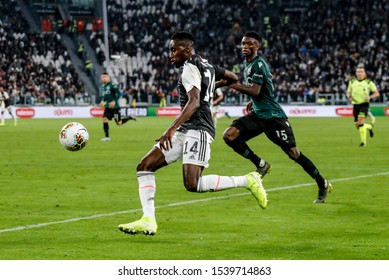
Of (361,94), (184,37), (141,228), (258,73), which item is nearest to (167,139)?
(141,228)

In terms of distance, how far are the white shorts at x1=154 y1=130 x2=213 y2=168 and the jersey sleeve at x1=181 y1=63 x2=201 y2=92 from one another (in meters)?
0.67

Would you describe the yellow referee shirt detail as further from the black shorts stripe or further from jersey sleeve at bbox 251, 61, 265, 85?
the black shorts stripe

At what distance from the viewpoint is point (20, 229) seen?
37.9ft

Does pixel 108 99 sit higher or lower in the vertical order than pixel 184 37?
lower

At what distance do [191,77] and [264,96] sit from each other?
459 cm

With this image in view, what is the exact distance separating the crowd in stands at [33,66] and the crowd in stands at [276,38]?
460 cm

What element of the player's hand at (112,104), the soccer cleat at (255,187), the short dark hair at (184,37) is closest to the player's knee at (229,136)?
the soccer cleat at (255,187)

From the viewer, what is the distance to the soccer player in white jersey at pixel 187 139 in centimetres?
1076

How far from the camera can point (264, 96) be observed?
15188mm

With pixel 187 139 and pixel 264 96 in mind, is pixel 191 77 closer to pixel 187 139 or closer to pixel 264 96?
pixel 187 139

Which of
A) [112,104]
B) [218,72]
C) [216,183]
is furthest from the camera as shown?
[112,104]

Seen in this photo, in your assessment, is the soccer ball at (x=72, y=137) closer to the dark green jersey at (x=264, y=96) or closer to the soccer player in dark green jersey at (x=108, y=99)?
the dark green jersey at (x=264, y=96)

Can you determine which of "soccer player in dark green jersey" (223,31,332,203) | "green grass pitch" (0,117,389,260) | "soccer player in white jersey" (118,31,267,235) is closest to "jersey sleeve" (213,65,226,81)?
"soccer player in white jersey" (118,31,267,235)
